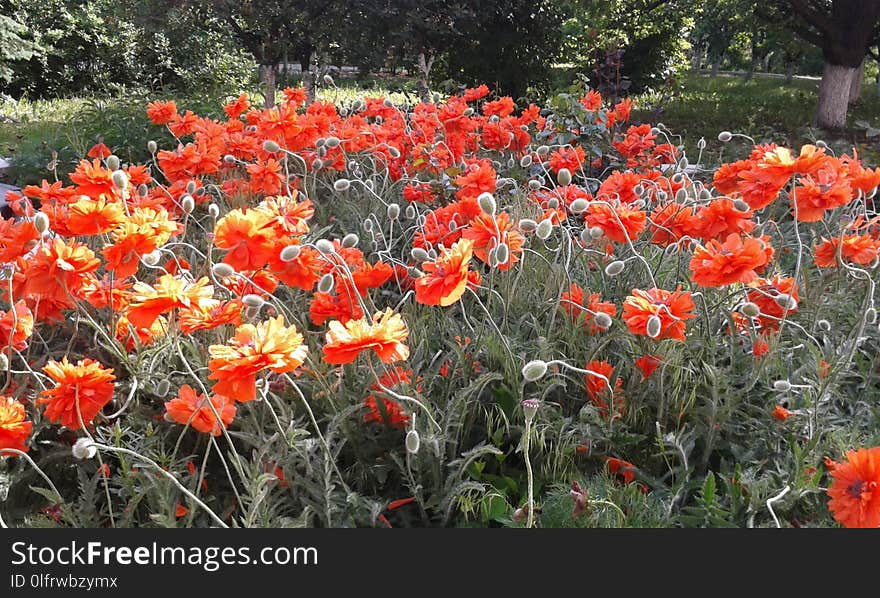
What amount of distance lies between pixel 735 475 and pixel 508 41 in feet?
24.2

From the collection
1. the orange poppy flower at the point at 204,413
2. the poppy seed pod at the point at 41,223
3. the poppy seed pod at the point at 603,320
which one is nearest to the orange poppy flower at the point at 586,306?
the poppy seed pod at the point at 603,320

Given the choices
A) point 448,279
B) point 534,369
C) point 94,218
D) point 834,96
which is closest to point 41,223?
point 94,218

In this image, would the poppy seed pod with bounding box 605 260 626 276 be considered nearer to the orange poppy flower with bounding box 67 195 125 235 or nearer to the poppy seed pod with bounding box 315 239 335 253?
the poppy seed pod with bounding box 315 239 335 253

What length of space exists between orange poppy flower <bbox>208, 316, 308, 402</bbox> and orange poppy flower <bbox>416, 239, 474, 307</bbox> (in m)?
0.32

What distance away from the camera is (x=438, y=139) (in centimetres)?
343

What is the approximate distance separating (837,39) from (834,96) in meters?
0.51

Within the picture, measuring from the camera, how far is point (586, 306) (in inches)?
76.7

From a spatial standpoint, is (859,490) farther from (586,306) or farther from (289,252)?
(289,252)

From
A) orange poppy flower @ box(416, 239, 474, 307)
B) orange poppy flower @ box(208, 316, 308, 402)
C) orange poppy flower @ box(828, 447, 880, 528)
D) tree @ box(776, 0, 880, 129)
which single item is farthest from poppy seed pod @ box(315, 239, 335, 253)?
tree @ box(776, 0, 880, 129)

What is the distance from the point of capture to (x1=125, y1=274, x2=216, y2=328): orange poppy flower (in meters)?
1.30

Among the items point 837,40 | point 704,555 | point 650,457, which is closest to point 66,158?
point 650,457

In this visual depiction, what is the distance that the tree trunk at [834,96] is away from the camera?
7.05 m

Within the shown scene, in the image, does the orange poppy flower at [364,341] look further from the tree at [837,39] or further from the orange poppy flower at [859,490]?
the tree at [837,39]

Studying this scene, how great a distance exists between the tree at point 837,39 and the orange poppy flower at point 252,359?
7.21 m
